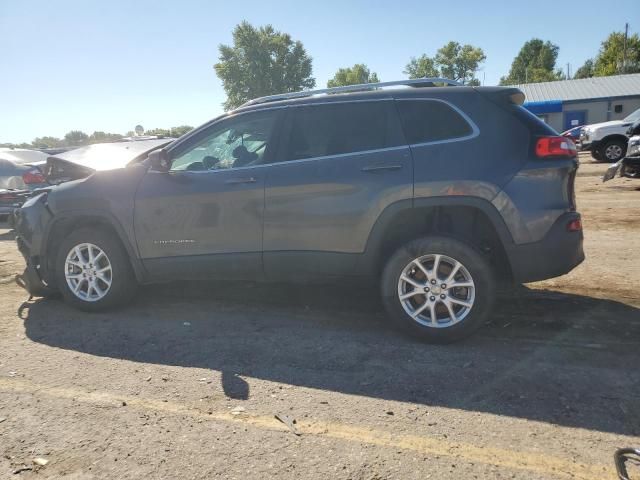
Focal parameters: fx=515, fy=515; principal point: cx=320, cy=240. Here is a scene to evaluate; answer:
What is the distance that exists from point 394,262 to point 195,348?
172cm

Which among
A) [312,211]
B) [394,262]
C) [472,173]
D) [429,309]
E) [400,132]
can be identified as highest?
[400,132]

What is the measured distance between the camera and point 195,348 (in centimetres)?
411

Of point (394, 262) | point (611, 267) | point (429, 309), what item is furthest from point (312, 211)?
point (611, 267)

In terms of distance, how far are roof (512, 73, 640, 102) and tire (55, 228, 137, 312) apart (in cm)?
4081

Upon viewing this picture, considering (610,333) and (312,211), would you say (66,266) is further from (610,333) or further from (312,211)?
(610,333)

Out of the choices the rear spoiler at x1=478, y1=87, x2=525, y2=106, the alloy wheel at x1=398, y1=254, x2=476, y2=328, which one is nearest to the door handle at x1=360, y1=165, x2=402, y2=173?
the alloy wheel at x1=398, y1=254, x2=476, y2=328

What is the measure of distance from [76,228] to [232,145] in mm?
1803

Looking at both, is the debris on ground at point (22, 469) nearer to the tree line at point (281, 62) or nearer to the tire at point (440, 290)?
the tire at point (440, 290)

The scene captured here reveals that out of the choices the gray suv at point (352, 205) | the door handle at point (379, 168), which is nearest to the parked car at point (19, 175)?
the gray suv at point (352, 205)

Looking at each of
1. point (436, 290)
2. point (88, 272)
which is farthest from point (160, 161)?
point (436, 290)

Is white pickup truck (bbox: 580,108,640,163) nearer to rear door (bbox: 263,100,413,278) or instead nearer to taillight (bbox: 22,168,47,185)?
rear door (bbox: 263,100,413,278)

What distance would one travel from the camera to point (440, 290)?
3.93 meters

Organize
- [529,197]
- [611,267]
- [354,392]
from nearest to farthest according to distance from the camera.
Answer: [354,392] < [529,197] < [611,267]

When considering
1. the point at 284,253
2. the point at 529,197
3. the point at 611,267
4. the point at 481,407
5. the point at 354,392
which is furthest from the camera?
the point at 611,267
